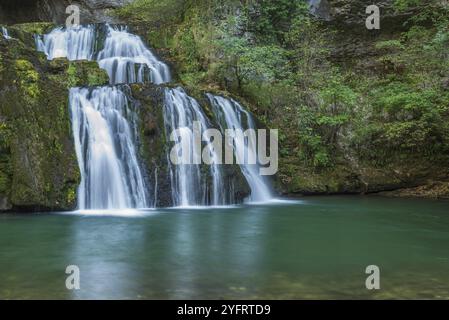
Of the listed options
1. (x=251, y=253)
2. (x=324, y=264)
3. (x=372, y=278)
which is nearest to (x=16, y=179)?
(x=251, y=253)

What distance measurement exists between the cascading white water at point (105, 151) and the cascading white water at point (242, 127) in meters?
3.04

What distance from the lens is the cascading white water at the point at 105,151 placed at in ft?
34.3

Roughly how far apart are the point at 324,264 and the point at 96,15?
2171cm

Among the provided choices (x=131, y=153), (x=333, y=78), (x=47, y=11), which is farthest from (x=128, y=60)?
(x=47, y=11)

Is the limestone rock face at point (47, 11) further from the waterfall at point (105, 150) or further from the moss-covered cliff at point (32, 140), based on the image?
the waterfall at point (105, 150)

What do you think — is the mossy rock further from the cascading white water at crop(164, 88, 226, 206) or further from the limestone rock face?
the limestone rock face

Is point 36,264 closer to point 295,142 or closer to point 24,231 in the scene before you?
point 24,231

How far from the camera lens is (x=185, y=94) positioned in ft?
42.9

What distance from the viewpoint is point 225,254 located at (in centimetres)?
600

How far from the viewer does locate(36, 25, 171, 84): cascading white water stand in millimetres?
16141

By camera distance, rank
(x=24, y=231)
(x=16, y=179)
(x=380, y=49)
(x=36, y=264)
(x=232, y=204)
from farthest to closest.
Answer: (x=380, y=49) < (x=232, y=204) < (x=16, y=179) < (x=24, y=231) < (x=36, y=264)

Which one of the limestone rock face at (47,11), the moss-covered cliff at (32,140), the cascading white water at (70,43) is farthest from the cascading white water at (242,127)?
the limestone rock face at (47,11)

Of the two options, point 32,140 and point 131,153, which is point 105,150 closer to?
point 131,153

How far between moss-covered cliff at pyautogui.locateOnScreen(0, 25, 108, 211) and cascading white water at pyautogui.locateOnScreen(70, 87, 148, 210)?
29 cm
